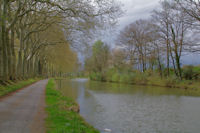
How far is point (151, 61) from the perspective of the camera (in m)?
35.3

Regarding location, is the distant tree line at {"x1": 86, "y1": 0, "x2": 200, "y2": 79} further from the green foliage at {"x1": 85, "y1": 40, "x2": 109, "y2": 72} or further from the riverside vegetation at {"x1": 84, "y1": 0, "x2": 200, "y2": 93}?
the green foliage at {"x1": 85, "y1": 40, "x2": 109, "y2": 72}

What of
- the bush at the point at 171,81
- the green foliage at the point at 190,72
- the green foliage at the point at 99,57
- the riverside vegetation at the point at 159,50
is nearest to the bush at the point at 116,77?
the riverside vegetation at the point at 159,50

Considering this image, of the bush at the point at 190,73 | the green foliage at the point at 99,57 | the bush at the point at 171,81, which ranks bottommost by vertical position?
the bush at the point at 171,81

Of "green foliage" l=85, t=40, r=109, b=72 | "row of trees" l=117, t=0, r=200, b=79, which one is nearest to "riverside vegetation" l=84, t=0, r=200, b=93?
"row of trees" l=117, t=0, r=200, b=79

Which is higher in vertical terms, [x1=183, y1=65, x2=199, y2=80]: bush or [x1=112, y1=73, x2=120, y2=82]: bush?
[x1=183, y1=65, x2=199, y2=80]: bush

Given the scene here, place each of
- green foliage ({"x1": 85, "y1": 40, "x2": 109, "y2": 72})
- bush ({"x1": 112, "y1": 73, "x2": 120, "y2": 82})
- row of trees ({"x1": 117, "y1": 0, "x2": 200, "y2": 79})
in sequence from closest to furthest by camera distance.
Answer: row of trees ({"x1": 117, "y1": 0, "x2": 200, "y2": 79})
bush ({"x1": 112, "y1": 73, "x2": 120, "y2": 82})
green foliage ({"x1": 85, "y1": 40, "x2": 109, "y2": 72})

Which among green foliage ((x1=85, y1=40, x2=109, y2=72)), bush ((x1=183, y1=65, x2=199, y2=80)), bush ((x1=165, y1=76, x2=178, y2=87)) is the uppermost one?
green foliage ((x1=85, y1=40, x2=109, y2=72))

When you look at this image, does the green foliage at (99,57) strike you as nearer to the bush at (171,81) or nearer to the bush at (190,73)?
the bush at (171,81)

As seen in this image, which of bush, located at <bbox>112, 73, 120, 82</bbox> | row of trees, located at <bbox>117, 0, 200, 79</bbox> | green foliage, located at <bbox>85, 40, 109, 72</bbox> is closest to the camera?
row of trees, located at <bbox>117, 0, 200, 79</bbox>

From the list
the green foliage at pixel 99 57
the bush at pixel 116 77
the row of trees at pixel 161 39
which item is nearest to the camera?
the row of trees at pixel 161 39

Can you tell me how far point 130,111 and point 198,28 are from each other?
47.4ft

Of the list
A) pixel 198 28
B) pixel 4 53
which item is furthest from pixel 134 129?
pixel 198 28

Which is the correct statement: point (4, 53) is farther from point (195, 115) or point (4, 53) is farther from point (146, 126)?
point (195, 115)

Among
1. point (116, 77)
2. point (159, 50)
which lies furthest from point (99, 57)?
point (159, 50)
